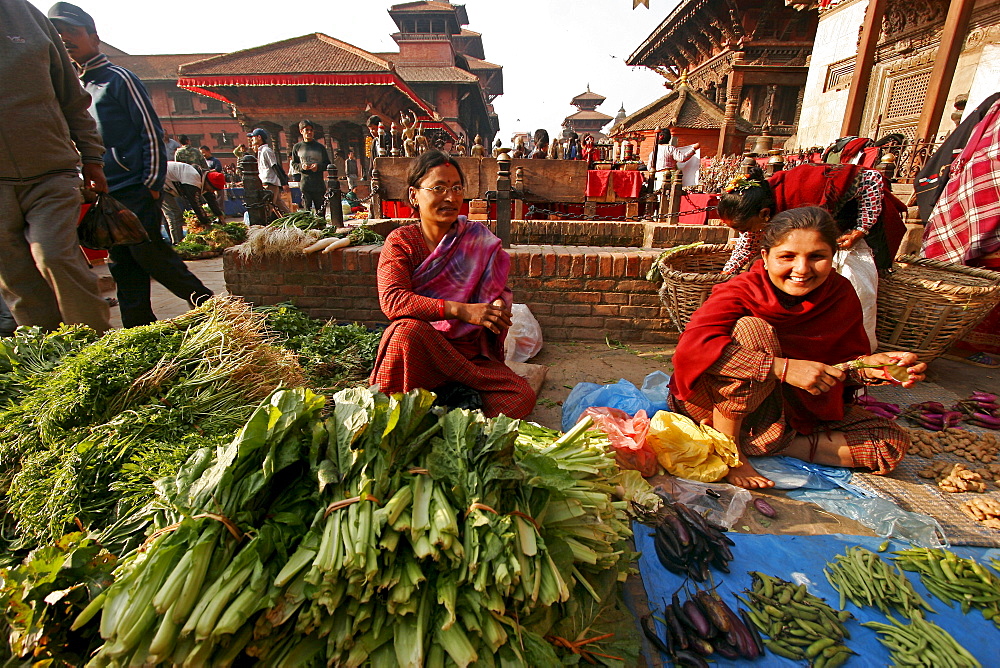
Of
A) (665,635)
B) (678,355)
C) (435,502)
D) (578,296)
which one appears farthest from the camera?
(578,296)

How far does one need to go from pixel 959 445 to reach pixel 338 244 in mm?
4420

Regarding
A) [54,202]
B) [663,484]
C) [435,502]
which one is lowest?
[663,484]

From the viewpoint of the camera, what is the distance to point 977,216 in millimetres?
3562

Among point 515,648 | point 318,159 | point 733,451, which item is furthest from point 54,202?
point 318,159

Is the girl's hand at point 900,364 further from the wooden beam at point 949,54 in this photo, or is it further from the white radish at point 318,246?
the wooden beam at point 949,54

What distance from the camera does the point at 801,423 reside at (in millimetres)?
2318

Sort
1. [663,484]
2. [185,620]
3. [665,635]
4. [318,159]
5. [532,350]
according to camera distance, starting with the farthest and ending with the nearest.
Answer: [318,159], [532,350], [663,484], [665,635], [185,620]

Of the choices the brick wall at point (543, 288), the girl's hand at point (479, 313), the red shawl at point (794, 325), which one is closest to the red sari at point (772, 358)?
the red shawl at point (794, 325)

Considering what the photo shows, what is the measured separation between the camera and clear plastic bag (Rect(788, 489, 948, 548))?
1.77 meters

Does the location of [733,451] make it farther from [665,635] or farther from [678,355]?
[665,635]

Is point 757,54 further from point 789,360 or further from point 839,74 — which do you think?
point 789,360

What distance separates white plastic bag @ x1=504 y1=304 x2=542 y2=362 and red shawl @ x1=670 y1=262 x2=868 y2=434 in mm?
1515

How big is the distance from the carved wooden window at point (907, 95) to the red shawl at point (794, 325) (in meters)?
12.6

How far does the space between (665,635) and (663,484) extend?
0.80 meters
